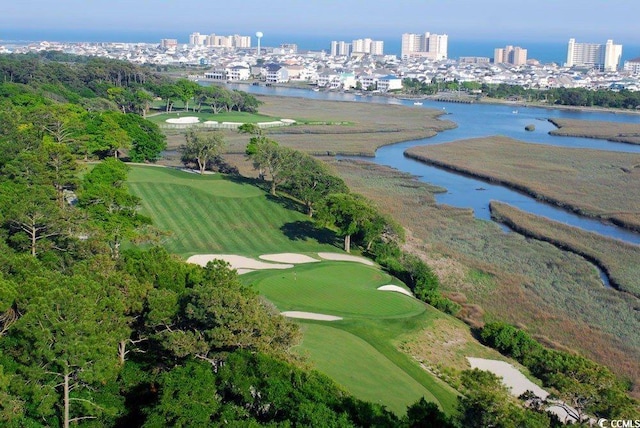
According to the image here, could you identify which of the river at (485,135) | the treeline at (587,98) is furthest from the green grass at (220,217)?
the treeline at (587,98)

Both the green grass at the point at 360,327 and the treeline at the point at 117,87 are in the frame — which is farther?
the treeline at the point at 117,87

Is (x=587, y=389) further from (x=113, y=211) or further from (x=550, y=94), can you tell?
(x=550, y=94)

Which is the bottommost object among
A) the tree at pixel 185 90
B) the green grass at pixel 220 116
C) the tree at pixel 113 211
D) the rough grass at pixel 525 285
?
the rough grass at pixel 525 285

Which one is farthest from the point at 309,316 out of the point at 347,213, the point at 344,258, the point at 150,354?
the point at 347,213

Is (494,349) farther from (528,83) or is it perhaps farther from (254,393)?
(528,83)

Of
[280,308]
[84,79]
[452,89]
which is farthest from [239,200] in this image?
[452,89]

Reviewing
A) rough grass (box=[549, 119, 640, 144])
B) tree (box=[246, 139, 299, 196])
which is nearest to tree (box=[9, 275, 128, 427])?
tree (box=[246, 139, 299, 196])

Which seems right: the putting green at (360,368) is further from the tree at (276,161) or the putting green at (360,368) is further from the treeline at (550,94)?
the treeline at (550,94)
